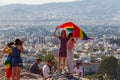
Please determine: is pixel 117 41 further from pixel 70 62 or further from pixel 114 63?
pixel 70 62

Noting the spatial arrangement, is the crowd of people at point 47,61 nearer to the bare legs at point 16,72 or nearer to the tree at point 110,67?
the bare legs at point 16,72

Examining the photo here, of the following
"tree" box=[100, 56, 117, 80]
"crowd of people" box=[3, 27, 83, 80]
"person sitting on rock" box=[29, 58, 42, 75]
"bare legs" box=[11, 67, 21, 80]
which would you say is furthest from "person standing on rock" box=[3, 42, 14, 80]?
"tree" box=[100, 56, 117, 80]

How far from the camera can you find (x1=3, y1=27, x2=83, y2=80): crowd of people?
8.27 meters

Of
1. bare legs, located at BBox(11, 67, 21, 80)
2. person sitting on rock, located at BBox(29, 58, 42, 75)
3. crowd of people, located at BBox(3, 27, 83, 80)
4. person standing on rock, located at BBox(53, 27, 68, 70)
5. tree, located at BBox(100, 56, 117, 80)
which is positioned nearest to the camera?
crowd of people, located at BBox(3, 27, 83, 80)

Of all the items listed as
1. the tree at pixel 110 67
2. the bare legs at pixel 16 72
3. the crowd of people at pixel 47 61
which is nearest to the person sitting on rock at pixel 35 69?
the crowd of people at pixel 47 61

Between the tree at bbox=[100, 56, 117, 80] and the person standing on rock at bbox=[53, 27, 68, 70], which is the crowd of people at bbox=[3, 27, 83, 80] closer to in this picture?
the person standing on rock at bbox=[53, 27, 68, 70]

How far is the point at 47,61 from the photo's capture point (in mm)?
9602

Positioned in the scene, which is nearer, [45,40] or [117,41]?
[117,41]

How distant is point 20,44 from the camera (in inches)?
321

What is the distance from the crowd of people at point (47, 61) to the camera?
827cm

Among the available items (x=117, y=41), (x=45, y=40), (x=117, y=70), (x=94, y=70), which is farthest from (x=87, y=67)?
(x=45, y=40)

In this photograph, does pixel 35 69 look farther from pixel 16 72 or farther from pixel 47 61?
pixel 16 72

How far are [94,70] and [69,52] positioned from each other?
48787 millimetres

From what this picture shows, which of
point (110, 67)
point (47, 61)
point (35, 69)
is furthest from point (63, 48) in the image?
point (110, 67)
